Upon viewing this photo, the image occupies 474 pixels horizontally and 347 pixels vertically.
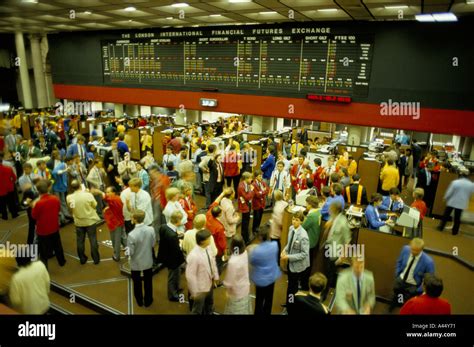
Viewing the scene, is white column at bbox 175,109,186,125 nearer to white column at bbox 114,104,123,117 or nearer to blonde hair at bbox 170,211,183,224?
white column at bbox 114,104,123,117

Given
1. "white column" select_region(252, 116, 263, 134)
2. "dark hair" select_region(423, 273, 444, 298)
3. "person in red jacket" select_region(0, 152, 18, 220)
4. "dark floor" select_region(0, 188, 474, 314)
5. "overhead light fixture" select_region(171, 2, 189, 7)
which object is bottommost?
"dark floor" select_region(0, 188, 474, 314)

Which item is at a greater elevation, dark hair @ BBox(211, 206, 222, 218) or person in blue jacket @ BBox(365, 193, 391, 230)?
dark hair @ BBox(211, 206, 222, 218)

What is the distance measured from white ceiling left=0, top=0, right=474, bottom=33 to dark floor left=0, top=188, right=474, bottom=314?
178 inches

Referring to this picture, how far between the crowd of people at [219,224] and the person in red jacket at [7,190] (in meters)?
0.02

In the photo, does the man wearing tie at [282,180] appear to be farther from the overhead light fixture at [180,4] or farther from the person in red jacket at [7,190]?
the person in red jacket at [7,190]

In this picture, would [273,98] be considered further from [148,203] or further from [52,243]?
[52,243]

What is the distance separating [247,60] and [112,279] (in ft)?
23.7

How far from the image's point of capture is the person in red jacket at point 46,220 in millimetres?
4730

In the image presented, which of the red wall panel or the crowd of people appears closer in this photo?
the crowd of people

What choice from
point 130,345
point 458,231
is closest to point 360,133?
point 458,231

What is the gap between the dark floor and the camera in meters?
4.47

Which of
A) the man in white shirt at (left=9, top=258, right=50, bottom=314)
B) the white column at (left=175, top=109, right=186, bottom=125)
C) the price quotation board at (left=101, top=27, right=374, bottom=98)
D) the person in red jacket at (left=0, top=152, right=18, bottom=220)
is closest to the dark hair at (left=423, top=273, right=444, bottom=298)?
the man in white shirt at (left=9, top=258, right=50, bottom=314)

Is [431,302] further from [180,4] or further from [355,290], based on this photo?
[180,4]

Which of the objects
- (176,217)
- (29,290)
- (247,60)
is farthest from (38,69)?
(29,290)
